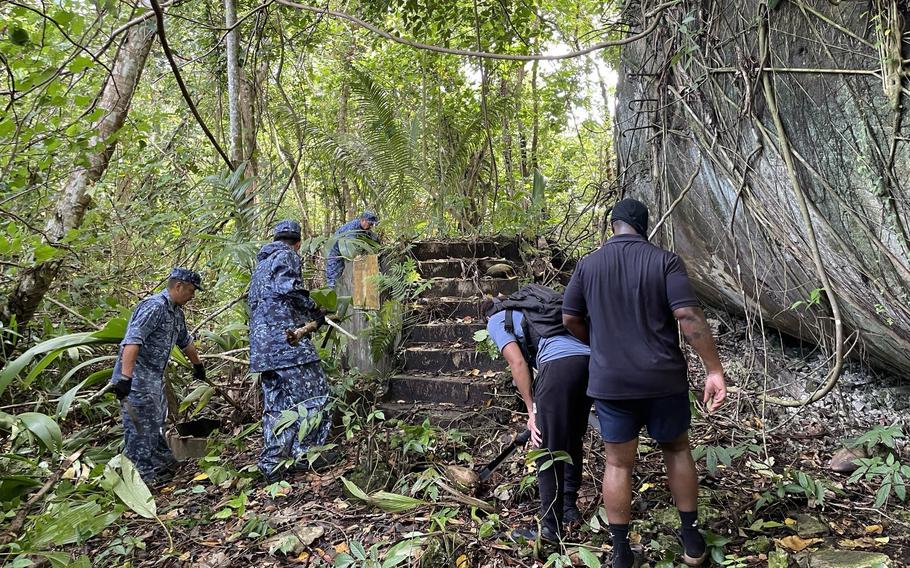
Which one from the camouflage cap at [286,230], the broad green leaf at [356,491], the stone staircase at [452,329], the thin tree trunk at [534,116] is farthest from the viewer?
the thin tree trunk at [534,116]

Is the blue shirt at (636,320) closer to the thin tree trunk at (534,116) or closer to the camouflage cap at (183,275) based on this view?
the camouflage cap at (183,275)

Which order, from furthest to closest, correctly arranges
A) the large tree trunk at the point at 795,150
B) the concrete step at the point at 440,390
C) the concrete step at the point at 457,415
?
the concrete step at the point at 440,390, the concrete step at the point at 457,415, the large tree trunk at the point at 795,150

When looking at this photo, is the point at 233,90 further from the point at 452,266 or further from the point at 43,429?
the point at 43,429

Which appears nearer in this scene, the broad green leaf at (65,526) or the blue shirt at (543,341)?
the broad green leaf at (65,526)

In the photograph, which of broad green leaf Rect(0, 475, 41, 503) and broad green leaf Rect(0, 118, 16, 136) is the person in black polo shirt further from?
broad green leaf Rect(0, 475, 41, 503)

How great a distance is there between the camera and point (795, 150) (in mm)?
2955

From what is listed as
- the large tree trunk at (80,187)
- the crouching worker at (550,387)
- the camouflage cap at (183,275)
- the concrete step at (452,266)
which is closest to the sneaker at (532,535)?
the crouching worker at (550,387)

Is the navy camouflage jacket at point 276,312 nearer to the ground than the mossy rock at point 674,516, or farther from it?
farther from it

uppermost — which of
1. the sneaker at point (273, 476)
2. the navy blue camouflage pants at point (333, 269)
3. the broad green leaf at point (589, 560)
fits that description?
the navy blue camouflage pants at point (333, 269)

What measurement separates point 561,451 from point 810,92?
2.20 m

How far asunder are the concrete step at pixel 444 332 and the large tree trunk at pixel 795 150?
2206mm

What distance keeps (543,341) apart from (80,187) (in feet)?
15.1

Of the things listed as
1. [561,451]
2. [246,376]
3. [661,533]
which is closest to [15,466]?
[246,376]

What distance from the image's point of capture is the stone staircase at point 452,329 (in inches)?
195
